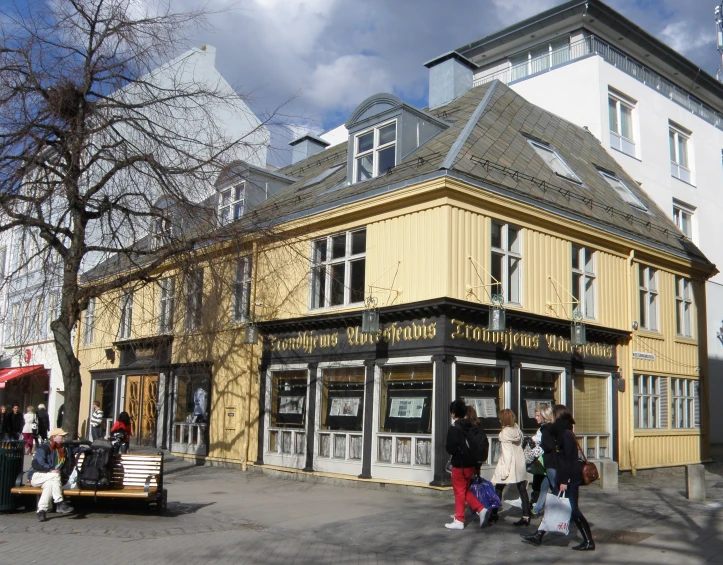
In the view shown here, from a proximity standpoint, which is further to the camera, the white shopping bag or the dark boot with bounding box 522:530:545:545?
the dark boot with bounding box 522:530:545:545

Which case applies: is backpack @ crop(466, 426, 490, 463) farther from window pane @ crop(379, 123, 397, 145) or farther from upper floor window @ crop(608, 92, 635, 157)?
upper floor window @ crop(608, 92, 635, 157)

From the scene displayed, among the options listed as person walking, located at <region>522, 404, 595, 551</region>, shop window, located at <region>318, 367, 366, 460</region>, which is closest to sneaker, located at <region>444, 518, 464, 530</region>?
person walking, located at <region>522, 404, 595, 551</region>

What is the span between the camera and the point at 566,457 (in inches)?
351

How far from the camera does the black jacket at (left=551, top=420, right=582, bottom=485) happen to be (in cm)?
884

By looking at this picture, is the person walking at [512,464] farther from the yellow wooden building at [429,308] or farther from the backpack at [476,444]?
the yellow wooden building at [429,308]

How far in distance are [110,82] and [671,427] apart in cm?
1645

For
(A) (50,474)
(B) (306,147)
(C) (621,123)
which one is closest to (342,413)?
(A) (50,474)

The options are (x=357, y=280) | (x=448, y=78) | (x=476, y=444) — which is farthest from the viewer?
(x=448, y=78)

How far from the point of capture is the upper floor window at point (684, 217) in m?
27.4

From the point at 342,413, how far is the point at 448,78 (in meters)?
12.0

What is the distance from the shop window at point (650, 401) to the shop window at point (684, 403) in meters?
0.44

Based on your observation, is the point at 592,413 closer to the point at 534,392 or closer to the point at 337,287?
the point at 534,392

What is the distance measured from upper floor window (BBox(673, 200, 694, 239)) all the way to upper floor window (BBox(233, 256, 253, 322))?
626 inches

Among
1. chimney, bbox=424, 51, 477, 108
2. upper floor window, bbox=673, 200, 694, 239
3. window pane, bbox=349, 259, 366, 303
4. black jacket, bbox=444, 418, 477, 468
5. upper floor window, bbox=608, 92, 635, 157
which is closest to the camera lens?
black jacket, bbox=444, 418, 477, 468
